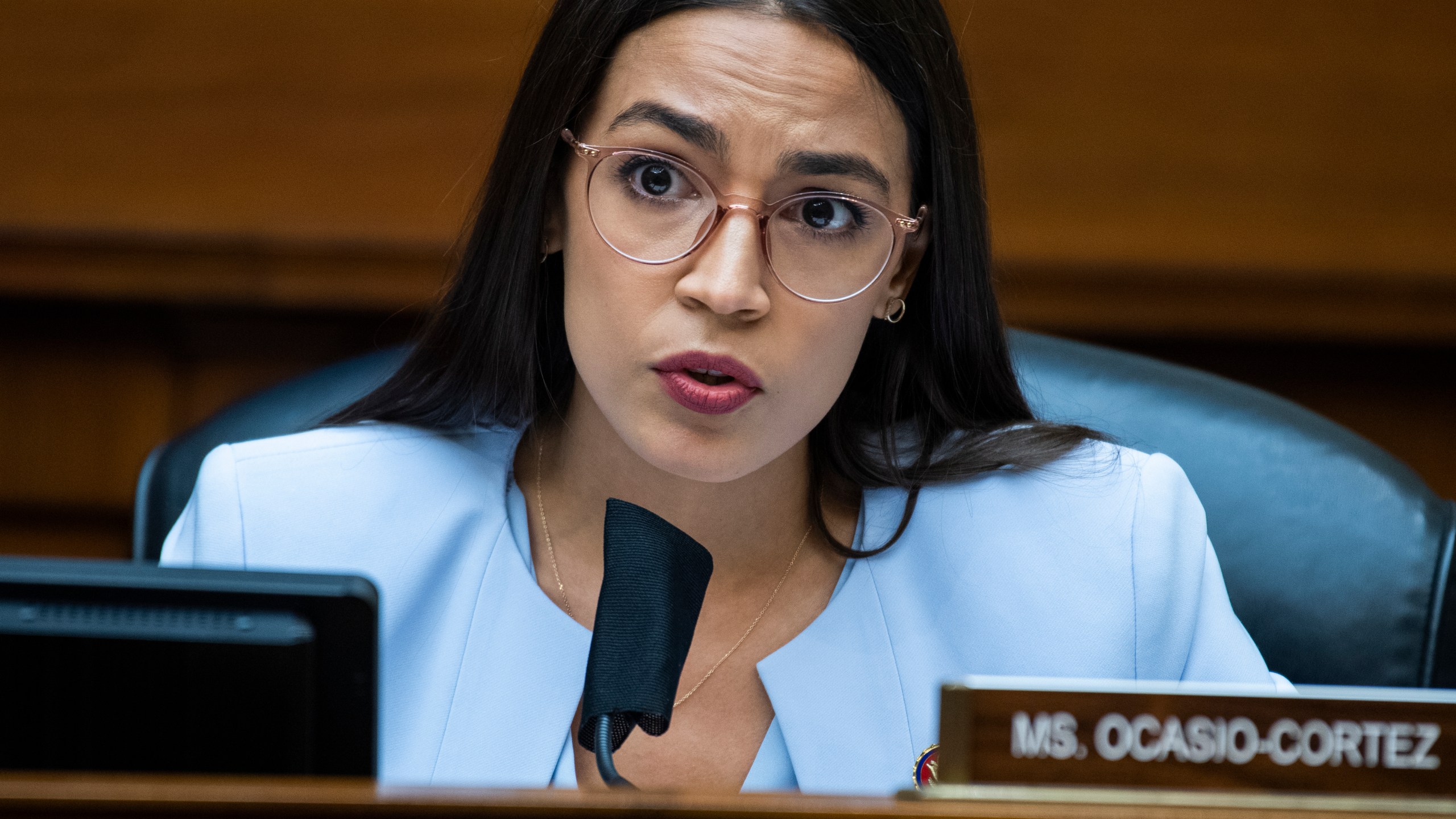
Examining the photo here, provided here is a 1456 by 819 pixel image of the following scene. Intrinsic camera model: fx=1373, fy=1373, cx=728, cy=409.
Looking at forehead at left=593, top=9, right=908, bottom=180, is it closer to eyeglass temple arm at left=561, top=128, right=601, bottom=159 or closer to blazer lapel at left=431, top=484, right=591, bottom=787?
eyeglass temple arm at left=561, top=128, right=601, bottom=159

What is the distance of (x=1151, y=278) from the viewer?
198cm

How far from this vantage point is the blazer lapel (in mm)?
1068

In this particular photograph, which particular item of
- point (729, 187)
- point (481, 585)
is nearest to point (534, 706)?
point (481, 585)

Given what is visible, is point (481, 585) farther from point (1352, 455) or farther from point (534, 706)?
point (1352, 455)

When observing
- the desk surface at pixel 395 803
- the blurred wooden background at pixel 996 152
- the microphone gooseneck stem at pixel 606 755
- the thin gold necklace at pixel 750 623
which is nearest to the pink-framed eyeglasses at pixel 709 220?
the thin gold necklace at pixel 750 623

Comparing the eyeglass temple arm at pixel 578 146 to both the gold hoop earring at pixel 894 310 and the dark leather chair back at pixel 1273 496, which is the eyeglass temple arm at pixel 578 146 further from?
the dark leather chair back at pixel 1273 496

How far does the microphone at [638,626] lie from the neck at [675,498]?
0.47 meters

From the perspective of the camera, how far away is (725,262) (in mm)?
1015

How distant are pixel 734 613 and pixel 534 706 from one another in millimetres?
212

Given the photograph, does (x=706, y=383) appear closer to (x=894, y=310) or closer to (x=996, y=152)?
(x=894, y=310)

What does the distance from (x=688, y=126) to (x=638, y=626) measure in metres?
0.47

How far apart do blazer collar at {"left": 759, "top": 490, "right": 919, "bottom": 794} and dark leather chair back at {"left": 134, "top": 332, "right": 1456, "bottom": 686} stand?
0.38 metres

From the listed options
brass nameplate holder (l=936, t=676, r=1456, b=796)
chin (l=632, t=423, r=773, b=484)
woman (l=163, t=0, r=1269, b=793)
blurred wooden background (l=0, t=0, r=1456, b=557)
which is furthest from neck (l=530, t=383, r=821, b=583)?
blurred wooden background (l=0, t=0, r=1456, b=557)

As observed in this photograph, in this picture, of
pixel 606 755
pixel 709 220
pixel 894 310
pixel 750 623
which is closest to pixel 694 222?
pixel 709 220
